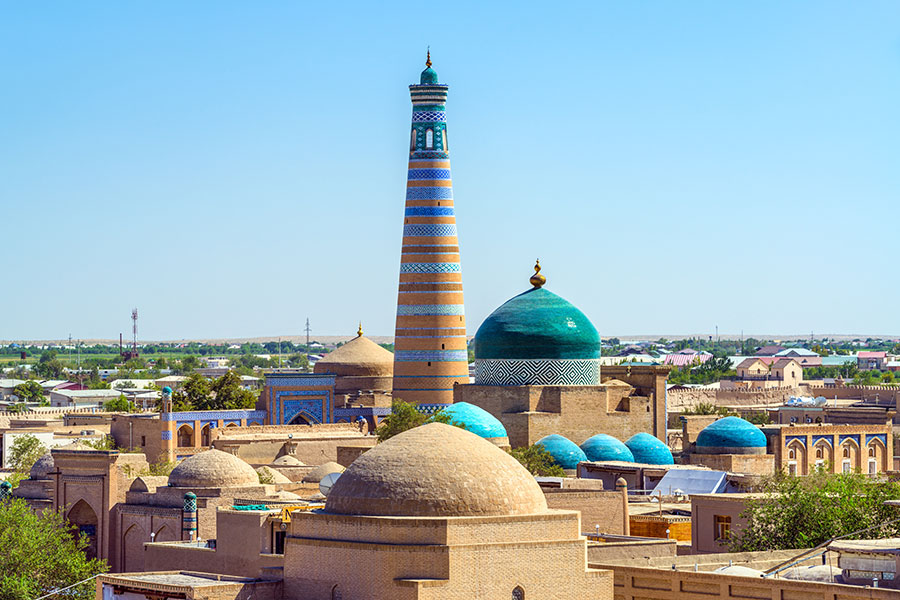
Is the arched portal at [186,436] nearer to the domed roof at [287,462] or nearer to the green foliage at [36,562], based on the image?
the domed roof at [287,462]

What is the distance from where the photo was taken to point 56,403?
72.1 m

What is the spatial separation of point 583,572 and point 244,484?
34.4ft

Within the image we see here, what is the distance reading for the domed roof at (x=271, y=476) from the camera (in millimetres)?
30077

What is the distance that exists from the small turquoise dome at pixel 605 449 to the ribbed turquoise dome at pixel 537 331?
3449mm

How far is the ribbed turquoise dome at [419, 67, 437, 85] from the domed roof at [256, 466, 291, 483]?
13036 mm

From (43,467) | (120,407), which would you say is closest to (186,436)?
(43,467)

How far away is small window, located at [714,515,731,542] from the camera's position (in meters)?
24.6

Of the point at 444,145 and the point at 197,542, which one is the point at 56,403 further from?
the point at 197,542

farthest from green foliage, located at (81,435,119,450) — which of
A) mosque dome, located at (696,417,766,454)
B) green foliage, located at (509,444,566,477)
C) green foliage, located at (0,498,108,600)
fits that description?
mosque dome, located at (696,417,766,454)

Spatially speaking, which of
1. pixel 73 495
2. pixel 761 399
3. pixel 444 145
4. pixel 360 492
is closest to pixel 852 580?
pixel 360 492

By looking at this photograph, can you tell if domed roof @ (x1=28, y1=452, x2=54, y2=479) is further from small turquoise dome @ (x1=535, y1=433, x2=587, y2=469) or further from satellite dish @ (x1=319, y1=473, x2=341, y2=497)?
small turquoise dome @ (x1=535, y1=433, x2=587, y2=469)

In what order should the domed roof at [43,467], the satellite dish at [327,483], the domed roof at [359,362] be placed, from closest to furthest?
the satellite dish at [327,483] < the domed roof at [43,467] < the domed roof at [359,362]

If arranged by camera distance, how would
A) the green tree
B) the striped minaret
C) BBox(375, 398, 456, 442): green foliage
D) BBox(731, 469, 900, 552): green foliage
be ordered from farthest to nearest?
the green tree → the striped minaret → BBox(375, 398, 456, 442): green foliage → BBox(731, 469, 900, 552): green foliage

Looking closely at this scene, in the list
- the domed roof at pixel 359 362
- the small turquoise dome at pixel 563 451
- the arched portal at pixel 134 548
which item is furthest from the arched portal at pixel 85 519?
the domed roof at pixel 359 362
